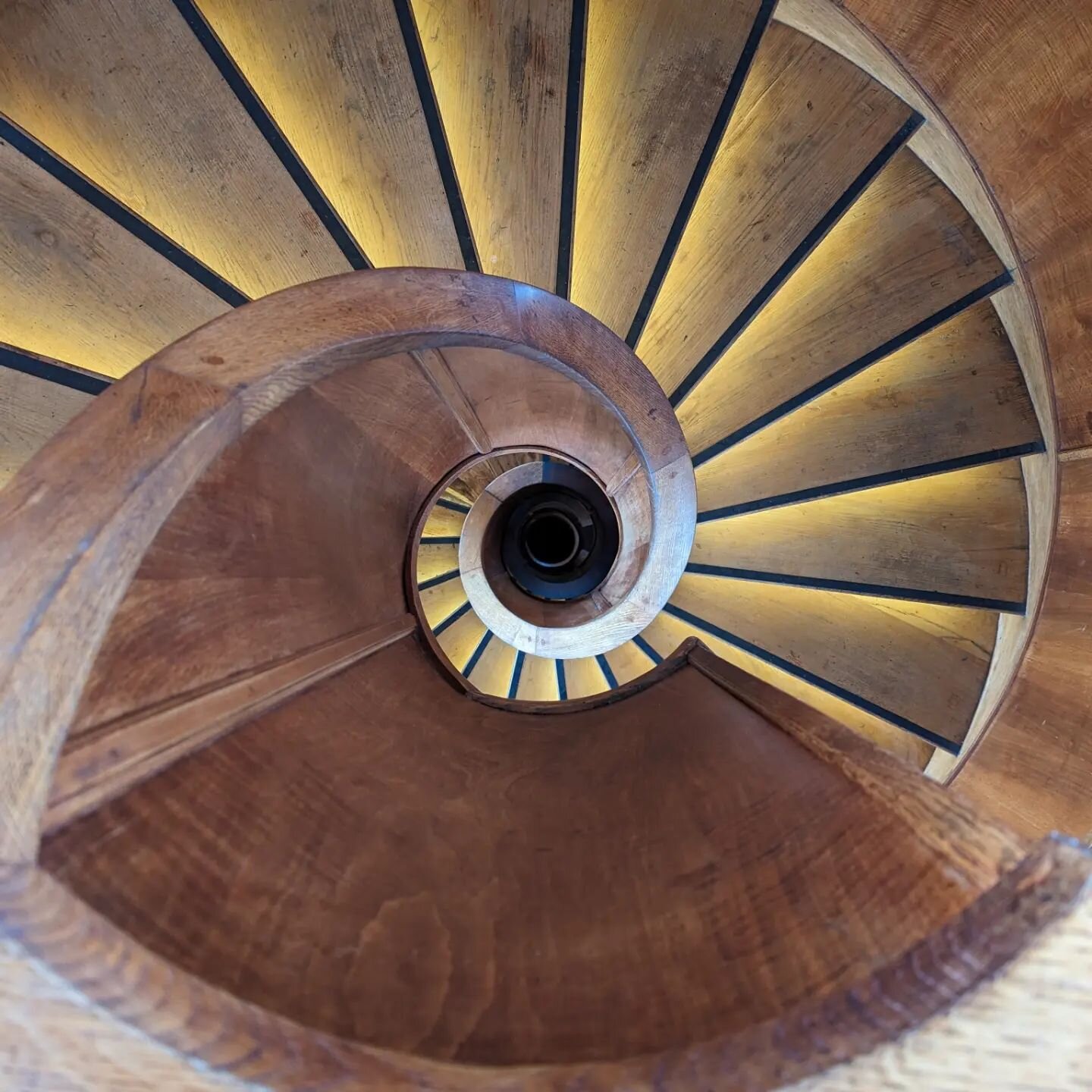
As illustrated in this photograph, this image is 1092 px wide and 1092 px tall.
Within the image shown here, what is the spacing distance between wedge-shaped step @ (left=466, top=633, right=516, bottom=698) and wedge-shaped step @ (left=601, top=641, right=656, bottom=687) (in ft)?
3.06

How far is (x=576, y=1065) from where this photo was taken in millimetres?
630

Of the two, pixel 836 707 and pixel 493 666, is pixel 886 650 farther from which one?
pixel 493 666

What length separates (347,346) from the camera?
1280 mm

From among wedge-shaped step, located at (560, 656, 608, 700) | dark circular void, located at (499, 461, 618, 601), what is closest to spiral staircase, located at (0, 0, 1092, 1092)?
dark circular void, located at (499, 461, 618, 601)

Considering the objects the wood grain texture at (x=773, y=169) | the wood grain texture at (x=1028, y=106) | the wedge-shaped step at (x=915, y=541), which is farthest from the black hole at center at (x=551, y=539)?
the wood grain texture at (x=1028, y=106)

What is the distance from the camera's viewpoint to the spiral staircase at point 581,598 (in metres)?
0.62

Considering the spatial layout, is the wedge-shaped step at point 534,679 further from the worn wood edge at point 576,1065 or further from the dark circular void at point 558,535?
the worn wood edge at point 576,1065

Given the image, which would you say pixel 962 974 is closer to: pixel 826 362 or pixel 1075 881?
pixel 1075 881

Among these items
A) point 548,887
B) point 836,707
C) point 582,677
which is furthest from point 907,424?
point 582,677

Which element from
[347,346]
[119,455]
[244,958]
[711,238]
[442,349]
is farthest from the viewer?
[711,238]

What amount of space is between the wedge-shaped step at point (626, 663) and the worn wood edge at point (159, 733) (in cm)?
446

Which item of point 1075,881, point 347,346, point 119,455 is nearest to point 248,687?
point 119,455

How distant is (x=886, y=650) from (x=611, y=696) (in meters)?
2.47

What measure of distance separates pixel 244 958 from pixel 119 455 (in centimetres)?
56
